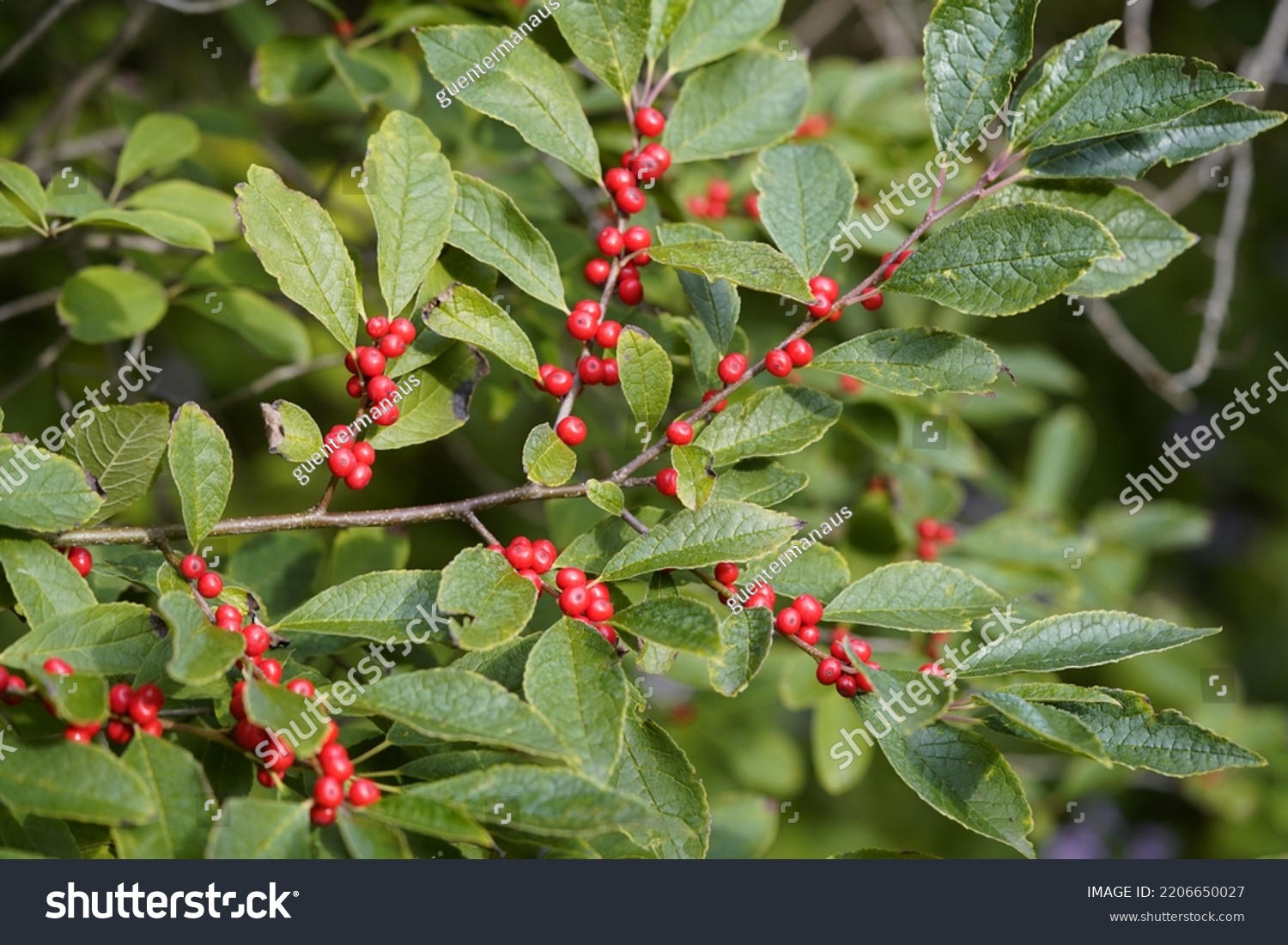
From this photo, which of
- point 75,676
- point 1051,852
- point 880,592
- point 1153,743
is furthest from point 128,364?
point 1051,852

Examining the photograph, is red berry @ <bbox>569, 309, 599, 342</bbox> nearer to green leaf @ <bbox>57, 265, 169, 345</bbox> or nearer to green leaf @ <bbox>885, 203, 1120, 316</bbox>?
green leaf @ <bbox>885, 203, 1120, 316</bbox>

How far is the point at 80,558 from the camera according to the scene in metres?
1.66

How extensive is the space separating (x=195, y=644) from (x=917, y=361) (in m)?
1.09

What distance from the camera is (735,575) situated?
5.65 feet

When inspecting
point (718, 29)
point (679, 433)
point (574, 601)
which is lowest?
point (574, 601)

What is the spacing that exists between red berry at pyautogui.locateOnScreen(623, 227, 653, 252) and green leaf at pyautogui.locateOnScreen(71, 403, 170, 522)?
785 mm

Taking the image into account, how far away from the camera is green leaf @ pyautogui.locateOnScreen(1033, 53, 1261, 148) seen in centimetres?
160

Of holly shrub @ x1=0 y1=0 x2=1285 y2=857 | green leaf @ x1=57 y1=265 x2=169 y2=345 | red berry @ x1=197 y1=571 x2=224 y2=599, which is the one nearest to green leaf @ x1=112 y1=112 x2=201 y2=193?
holly shrub @ x1=0 y1=0 x2=1285 y2=857

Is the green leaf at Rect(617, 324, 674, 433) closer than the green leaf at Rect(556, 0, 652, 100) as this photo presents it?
Yes

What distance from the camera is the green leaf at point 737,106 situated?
205 centimetres

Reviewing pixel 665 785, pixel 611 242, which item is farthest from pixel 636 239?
pixel 665 785

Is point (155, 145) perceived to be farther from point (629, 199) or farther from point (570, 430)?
point (570, 430)

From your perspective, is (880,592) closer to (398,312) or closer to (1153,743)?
(1153,743)

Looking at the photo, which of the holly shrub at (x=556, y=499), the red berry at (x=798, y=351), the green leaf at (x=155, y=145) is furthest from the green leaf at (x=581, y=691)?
the green leaf at (x=155, y=145)
